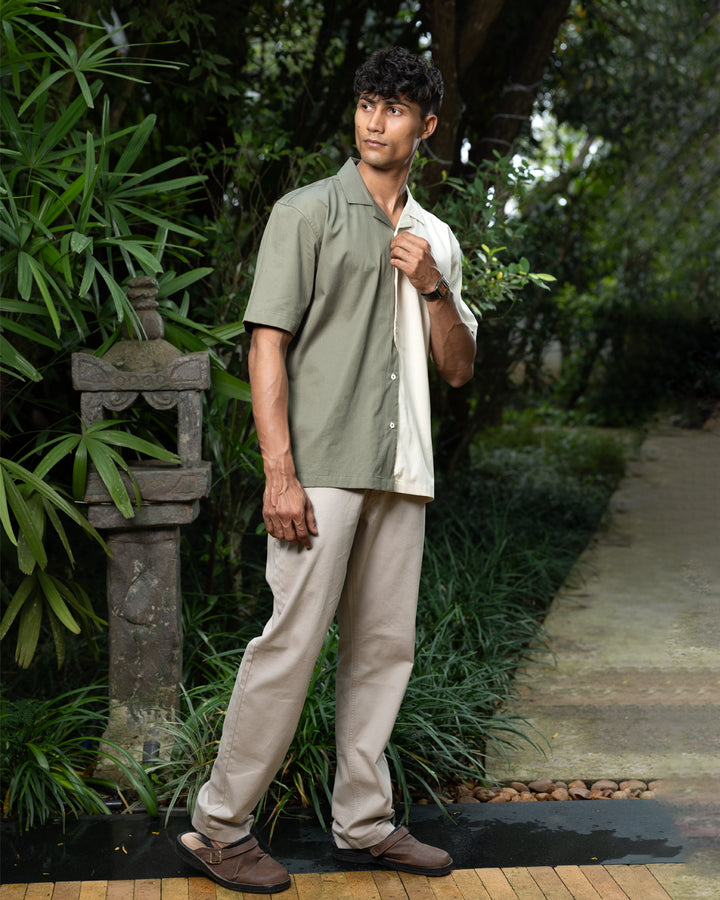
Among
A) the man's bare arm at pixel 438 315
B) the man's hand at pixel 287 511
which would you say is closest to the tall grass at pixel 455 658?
the man's hand at pixel 287 511

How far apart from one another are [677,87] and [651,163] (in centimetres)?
183

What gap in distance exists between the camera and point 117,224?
10.4 feet

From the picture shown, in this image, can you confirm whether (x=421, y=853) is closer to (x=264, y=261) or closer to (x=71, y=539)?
(x=264, y=261)

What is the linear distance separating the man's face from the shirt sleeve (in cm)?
22

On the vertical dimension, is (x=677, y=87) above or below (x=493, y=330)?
above

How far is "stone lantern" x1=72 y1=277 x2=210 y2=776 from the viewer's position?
2.90 metres

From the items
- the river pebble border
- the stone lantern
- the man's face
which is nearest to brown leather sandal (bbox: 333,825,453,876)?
the river pebble border

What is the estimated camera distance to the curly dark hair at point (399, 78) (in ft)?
7.52

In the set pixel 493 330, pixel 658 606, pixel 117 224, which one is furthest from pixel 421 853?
pixel 493 330

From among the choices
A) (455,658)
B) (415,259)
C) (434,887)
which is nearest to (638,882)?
(434,887)

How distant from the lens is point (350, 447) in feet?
7.72

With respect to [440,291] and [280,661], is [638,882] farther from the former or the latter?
[440,291]

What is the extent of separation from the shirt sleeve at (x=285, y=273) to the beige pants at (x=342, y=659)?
0.39m

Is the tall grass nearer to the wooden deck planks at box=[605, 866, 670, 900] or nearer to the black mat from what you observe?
the black mat
